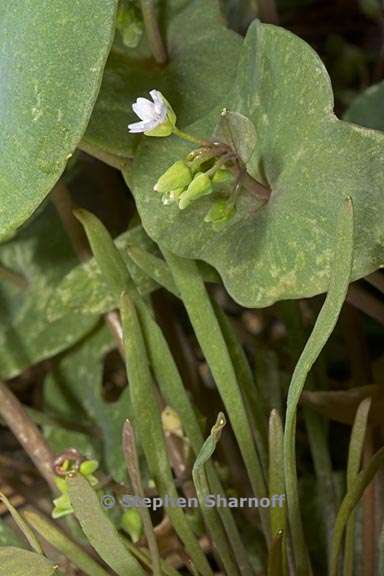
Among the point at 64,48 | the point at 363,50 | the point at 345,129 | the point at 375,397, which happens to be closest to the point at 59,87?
the point at 64,48

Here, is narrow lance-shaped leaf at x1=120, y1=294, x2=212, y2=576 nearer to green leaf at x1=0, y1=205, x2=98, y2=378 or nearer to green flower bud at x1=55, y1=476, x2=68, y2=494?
green flower bud at x1=55, y1=476, x2=68, y2=494

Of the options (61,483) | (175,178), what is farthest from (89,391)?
(175,178)

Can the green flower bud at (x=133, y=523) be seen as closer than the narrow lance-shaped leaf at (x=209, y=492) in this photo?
No

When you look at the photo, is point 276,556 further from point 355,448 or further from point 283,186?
point 283,186

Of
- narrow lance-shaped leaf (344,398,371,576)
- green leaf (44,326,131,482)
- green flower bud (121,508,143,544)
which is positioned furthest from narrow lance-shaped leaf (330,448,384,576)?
green leaf (44,326,131,482)

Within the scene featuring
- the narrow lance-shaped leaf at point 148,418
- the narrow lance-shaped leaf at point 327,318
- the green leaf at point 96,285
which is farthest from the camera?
the green leaf at point 96,285

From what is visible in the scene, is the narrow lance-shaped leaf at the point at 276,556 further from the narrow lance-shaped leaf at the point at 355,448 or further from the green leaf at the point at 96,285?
the green leaf at the point at 96,285

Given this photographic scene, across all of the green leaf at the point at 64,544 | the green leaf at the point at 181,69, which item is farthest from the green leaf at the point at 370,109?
the green leaf at the point at 64,544

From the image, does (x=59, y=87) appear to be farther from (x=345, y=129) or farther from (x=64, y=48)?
(x=345, y=129)
